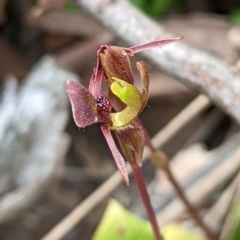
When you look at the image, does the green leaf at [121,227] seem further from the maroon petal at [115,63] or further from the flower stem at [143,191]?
the maroon petal at [115,63]

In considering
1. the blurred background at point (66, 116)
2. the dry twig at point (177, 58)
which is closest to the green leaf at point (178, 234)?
the blurred background at point (66, 116)

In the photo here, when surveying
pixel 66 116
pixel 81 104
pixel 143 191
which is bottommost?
pixel 66 116

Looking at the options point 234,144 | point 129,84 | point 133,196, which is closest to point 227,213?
point 234,144

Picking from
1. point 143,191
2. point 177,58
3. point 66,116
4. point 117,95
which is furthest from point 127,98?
point 66,116

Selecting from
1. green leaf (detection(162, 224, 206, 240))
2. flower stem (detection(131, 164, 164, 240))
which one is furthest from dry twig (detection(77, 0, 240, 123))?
green leaf (detection(162, 224, 206, 240))

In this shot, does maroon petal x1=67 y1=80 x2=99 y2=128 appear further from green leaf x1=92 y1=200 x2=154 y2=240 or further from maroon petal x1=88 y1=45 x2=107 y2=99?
green leaf x1=92 y1=200 x2=154 y2=240

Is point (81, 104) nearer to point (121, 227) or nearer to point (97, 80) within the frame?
point (97, 80)

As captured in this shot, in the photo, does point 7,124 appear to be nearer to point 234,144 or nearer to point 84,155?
point 84,155
